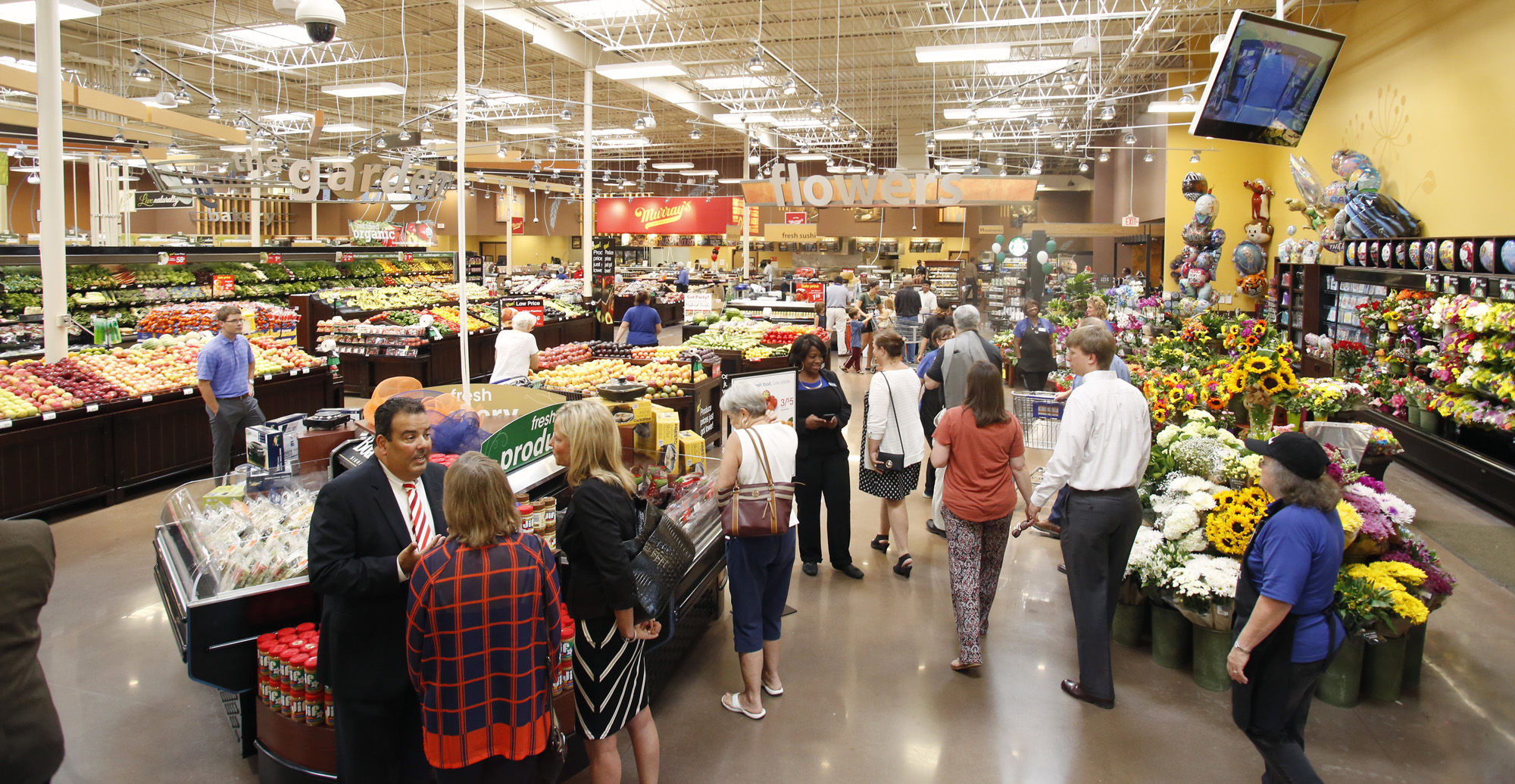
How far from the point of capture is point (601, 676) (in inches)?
106

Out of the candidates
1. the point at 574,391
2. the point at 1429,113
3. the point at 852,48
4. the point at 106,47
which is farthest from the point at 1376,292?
the point at 106,47

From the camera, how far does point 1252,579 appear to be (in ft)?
8.82

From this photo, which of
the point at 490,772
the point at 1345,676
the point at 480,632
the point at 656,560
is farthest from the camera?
the point at 1345,676

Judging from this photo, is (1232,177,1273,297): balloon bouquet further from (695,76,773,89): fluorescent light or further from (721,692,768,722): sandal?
(721,692,768,722): sandal

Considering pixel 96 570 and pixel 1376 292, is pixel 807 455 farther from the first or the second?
pixel 1376 292

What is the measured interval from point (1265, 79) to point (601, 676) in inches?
293

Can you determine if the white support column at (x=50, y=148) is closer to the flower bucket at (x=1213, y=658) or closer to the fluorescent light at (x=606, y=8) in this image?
the fluorescent light at (x=606, y=8)

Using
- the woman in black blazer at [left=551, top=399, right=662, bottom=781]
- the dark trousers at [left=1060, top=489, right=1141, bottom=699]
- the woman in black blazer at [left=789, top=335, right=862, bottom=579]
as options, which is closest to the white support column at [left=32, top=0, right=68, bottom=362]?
the woman in black blazer at [left=789, top=335, right=862, bottom=579]

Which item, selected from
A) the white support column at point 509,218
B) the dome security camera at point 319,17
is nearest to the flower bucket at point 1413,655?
the dome security camera at point 319,17

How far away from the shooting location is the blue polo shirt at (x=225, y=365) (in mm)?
6219

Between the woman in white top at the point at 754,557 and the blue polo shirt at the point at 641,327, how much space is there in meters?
6.36

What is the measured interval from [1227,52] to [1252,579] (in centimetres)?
584

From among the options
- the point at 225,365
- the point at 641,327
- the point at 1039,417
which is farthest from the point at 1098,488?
the point at 641,327

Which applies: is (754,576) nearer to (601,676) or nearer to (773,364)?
(601,676)
